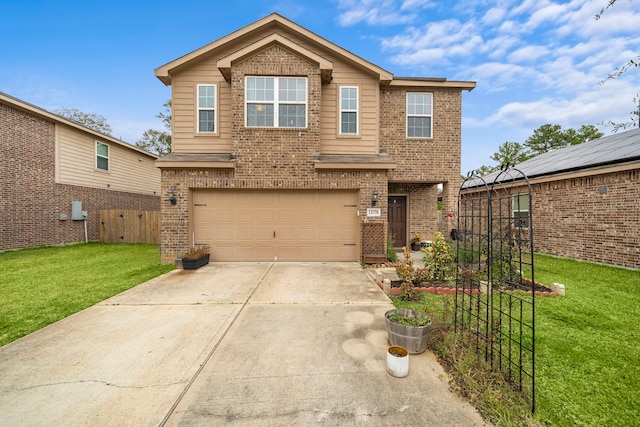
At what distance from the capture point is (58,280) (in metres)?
6.24

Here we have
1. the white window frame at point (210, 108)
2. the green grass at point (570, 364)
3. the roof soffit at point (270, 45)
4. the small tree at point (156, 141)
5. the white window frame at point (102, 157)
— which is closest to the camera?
the green grass at point (570, 364)

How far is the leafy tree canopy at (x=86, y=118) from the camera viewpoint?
27375 millimetres

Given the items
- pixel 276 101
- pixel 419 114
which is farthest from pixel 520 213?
pixel 276 101

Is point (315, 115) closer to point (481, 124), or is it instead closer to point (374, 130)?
point (374, 130)

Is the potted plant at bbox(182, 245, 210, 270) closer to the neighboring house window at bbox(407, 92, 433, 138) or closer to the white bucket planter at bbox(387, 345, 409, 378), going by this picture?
the white bucket planter at bbox(387, 345, 409, 378)

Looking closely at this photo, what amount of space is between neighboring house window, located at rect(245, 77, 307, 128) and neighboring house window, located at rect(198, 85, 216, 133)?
1.42 metres

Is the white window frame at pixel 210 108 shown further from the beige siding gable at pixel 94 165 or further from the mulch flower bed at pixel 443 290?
the beige siding gable at pixel 94 165

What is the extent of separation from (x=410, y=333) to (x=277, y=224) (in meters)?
5.76

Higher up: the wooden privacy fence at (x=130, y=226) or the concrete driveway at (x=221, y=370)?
the wooden privacy fence at (x=130, y=226)

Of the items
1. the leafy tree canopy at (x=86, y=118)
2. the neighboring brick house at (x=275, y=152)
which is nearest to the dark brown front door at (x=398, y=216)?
the neighboring brick house at (x=275, y=152)

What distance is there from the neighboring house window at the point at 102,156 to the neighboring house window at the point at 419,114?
16.2 m

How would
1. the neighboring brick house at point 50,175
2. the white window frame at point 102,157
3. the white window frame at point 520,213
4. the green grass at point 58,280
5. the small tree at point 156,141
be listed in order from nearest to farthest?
the white window frame at point 520,213, the green grass at point 58,280, the neighboring brick house at point 50,175, the white window frame at point 102,157, the small tree at point 156,141

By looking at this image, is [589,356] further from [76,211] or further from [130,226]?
[76,211]

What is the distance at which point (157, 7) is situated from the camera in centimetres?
1320
